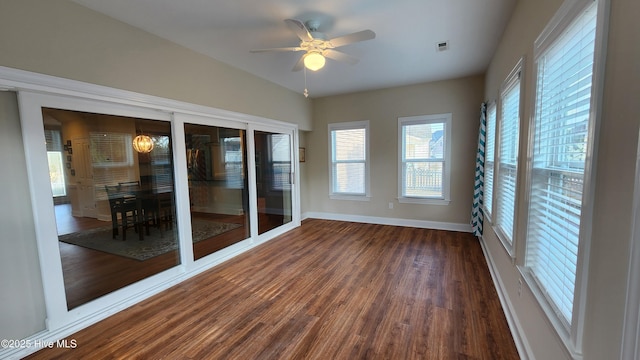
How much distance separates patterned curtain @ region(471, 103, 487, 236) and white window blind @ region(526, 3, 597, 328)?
99.9 inches

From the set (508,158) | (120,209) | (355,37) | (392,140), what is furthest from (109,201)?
(392,140)

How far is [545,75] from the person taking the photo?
1.66 m

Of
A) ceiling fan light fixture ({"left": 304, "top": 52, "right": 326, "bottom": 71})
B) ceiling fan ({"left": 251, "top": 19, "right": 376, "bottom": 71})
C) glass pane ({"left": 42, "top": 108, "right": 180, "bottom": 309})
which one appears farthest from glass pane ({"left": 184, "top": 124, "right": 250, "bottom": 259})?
ceiling fan light fixture ({"left": 304, "top": 52, "right": 326, "bottom": 71})

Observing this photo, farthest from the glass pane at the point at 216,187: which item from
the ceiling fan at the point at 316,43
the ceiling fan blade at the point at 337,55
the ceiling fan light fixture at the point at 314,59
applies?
the ceiling fan blade at the point at 337,55

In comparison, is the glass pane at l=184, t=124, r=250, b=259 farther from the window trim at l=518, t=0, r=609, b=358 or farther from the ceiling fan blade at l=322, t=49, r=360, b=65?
the window trim at l=518, t=0, r=609, b=358

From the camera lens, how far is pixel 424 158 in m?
4.95

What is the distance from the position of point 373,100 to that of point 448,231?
9.53 ft

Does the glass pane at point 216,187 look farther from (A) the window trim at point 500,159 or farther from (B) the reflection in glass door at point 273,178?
(A) the window trim at point 500,159

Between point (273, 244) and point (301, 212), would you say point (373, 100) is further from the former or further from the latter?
point (273, 244)

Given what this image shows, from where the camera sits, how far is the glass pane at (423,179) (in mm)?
4895

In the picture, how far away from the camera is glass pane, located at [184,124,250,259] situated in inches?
133

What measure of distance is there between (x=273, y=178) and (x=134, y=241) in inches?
95.2

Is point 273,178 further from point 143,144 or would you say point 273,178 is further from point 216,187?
point 143,144

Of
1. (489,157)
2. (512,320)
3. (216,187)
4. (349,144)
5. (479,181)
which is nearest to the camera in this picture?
(512,320)
